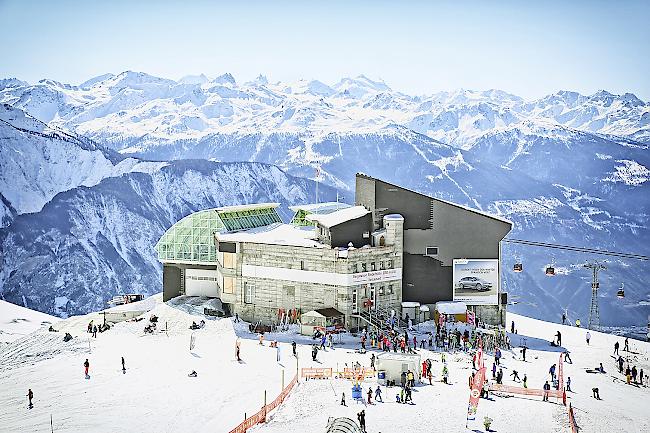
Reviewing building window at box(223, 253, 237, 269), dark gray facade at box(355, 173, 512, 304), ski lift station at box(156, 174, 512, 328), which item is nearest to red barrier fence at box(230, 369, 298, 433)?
ski lift station at box(156, 174, 512, 328)

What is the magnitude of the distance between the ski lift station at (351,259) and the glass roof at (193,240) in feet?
0.41

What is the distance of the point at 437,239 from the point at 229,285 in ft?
70.9

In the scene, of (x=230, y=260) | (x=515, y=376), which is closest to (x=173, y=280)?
(x=230, y=260)

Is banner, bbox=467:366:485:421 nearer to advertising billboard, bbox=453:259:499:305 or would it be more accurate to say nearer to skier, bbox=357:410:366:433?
skier, bbox=357:410:366:433

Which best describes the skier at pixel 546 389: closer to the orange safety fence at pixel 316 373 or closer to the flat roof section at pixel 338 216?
the orange safety fence at pixel 316 373

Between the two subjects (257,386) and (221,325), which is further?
(221,325)

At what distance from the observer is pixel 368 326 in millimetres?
83000

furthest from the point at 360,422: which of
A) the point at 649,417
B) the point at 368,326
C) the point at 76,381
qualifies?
the point at 368,326

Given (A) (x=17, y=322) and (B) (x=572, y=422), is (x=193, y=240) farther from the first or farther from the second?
(B) (x=572, y=422)

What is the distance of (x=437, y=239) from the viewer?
91.8 metres

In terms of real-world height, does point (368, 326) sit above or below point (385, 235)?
below

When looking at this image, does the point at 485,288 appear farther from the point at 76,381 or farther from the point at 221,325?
the point at 76,381

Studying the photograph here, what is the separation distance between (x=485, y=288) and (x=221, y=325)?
2716 cm

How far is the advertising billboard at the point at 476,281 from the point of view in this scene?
300 feet
